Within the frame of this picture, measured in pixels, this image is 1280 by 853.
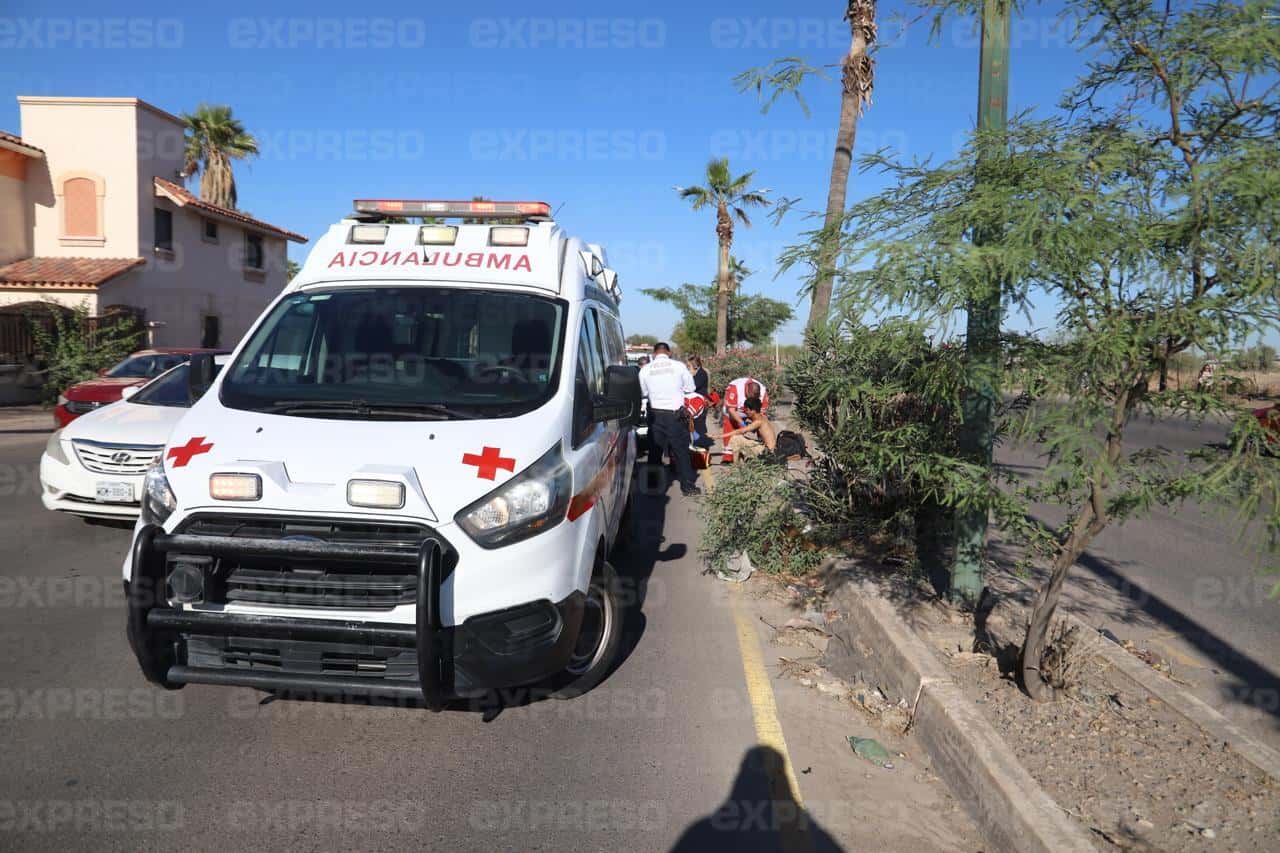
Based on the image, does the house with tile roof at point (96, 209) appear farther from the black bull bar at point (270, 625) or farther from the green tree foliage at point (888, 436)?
the black bull bar at point (270, 625)

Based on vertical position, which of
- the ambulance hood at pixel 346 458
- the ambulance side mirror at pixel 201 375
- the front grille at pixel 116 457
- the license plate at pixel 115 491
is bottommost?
the license plate at pixel 115 491

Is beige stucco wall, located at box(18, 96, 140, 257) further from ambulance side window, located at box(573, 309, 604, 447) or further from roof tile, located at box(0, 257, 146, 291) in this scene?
ambulance side window, located at box(573, 309, 604, 447)

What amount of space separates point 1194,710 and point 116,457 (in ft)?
26.3

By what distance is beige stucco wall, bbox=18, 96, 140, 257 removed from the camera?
25562 millimetres

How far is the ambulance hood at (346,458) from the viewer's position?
3.70 m

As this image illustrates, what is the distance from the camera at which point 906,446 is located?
474 centimetres

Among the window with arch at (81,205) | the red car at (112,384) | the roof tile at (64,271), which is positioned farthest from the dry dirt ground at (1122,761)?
the window with arch at (81,205)

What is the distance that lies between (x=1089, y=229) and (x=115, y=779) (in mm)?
4559

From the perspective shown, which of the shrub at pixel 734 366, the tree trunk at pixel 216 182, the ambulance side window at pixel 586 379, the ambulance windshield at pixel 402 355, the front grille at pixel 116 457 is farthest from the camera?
the tree trunk at pixel 216 182

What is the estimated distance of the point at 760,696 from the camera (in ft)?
16.0

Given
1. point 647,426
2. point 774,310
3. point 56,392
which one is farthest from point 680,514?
point 774,310

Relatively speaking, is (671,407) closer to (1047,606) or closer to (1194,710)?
(1047,606)

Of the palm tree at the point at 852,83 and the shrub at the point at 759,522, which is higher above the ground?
the palm tree at the point at 852,83

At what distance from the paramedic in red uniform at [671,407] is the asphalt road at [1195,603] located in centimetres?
477
